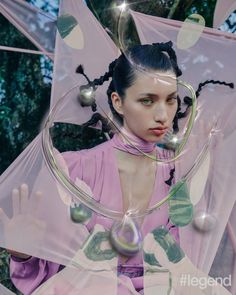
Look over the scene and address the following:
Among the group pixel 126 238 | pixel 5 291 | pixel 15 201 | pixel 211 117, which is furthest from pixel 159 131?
pixel 5 291

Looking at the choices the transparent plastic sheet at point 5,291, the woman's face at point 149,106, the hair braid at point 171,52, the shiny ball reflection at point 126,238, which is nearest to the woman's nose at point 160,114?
the woman's face at point 149,106

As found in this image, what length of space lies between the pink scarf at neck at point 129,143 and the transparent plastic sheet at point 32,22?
0.26 m

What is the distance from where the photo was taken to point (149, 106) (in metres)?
1.40

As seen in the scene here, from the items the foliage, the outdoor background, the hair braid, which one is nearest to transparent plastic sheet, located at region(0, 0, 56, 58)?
the outdoor background

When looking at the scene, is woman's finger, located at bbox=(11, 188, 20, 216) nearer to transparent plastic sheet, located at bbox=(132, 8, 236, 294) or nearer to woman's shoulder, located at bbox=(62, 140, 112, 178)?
woman's shoulder, located at bbox=(62, 140, 112, 178)

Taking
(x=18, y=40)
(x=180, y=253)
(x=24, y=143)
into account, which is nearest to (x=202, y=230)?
(x=180, y=253)

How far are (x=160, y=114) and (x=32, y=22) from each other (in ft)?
1.26

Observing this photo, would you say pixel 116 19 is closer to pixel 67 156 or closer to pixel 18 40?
pixel 18 40

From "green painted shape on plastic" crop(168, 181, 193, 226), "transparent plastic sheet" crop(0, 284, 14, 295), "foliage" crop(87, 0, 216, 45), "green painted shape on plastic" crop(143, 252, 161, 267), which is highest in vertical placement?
"foliage" crop(87, 0, 216, 45)

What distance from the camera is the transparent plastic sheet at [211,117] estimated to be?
1415 millimetres

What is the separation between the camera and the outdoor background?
4.69 feet

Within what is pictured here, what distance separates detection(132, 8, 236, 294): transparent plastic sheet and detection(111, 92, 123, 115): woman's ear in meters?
0.16

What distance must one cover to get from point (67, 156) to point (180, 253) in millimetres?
341

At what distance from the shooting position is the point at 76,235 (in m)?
1.36
